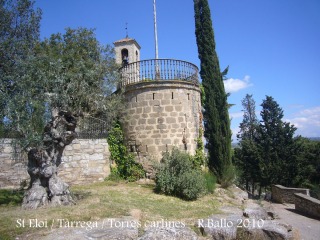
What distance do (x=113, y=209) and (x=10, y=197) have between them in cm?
471

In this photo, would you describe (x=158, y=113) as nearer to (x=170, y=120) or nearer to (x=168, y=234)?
(x=170, y=120)

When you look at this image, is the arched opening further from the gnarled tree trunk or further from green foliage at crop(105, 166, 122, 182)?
the gnarled tree trunk

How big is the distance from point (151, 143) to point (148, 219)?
6290 mm

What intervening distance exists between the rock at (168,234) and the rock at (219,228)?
64 cm

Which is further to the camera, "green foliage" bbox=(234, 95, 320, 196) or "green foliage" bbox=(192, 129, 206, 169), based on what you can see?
"green foliage" bbox=(234, 95, 320, 196)

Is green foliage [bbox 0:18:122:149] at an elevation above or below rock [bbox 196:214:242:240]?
above

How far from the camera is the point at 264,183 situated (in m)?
20.0

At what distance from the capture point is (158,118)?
13.4 m

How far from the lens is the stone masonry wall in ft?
43.7

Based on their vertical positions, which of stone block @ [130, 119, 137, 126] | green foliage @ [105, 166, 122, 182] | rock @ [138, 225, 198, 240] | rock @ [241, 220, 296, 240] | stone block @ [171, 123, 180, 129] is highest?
stone block @ [130, 119, 137, 126]

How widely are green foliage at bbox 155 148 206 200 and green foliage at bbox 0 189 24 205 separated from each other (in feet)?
17.6

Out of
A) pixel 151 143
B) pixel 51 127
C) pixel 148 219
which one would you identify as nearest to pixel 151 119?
pixel 151 143

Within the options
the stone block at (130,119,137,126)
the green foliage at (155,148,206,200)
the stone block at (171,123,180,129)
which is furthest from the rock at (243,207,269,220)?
the stone block at (130,119,137,126)

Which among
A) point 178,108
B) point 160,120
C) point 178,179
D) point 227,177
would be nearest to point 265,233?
point 178,179
